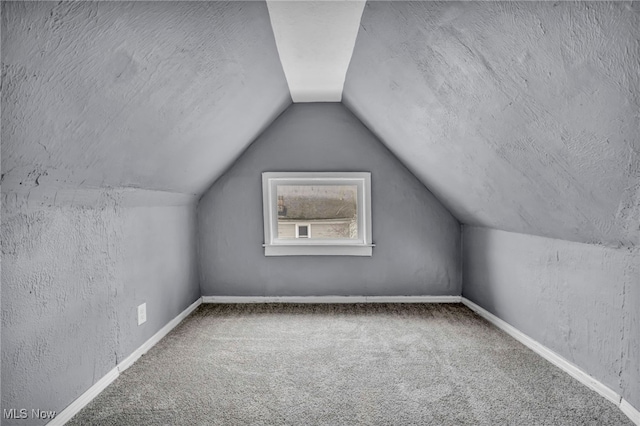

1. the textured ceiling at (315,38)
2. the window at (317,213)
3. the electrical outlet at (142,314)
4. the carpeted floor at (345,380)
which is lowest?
the carpeted floor at (345,380)

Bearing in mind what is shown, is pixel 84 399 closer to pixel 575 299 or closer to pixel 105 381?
pixel 105 381

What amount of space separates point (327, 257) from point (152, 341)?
1.69m

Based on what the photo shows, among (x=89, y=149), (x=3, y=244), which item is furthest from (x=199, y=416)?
(x=89, y=149)

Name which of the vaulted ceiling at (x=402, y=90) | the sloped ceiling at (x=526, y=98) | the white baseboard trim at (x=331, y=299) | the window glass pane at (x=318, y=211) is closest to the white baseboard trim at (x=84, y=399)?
the vaulted ceiling at (x=402, y=90)

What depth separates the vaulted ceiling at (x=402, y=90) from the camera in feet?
3.63

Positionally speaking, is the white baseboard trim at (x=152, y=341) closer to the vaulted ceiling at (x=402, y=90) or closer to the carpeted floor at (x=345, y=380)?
the carpeted floor at (x=345, y=380)

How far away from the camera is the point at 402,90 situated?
7.14ft

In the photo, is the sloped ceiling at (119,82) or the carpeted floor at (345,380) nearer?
the sloped ceiling at (119,82)

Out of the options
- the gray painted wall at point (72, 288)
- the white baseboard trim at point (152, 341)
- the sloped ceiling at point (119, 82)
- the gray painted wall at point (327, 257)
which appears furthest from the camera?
the gray painted wall at point (327, 257)

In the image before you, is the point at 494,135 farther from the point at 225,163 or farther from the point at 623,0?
the point at 225,163

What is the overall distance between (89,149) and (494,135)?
1870mm

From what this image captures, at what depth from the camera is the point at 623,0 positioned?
36.5 inches

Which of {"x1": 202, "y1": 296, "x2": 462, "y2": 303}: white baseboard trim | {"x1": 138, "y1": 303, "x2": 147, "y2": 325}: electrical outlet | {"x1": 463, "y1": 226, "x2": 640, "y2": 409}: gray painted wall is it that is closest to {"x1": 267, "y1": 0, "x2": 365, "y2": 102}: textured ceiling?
{"x1": 463, "y1": 226, "x2": 640, "y2": 409}: gray painted wall

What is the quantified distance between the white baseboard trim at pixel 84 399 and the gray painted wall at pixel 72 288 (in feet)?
0.09
